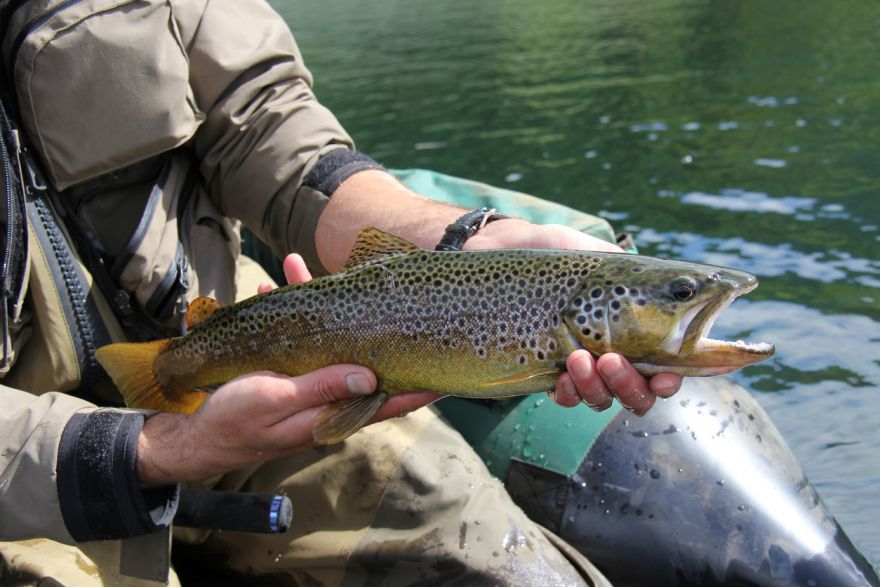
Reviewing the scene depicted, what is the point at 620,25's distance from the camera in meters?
17.5

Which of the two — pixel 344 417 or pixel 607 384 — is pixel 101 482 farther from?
pixel 607 384

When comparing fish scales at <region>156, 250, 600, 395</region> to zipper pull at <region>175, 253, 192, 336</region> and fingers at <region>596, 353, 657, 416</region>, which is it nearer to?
fingers at <region>596, 353, 657, 416</region>

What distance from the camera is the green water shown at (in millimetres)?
5402

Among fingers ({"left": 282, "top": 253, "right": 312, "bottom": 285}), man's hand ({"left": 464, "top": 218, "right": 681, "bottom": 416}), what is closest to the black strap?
fingers ({"left": 282, "top": 253, "right": 312, "bottom": 285})

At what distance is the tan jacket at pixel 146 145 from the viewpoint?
2.88 meters

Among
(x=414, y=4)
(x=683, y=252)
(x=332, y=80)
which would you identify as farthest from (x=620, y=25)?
(x=683, y=252)

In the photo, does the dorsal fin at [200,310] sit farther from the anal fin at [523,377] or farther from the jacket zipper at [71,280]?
the anal fin at [523,377]

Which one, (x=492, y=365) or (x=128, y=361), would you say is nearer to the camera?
(x=492, y=365)

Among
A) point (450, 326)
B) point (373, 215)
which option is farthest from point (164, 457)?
point (373, 215)

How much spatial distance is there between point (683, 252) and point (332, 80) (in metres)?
10.6

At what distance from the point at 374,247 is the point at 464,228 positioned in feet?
1.47

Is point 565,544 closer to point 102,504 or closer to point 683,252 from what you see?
point 102,504

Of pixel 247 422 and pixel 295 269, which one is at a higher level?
pixel 295 269

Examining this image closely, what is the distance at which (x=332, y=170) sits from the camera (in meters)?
3.56
